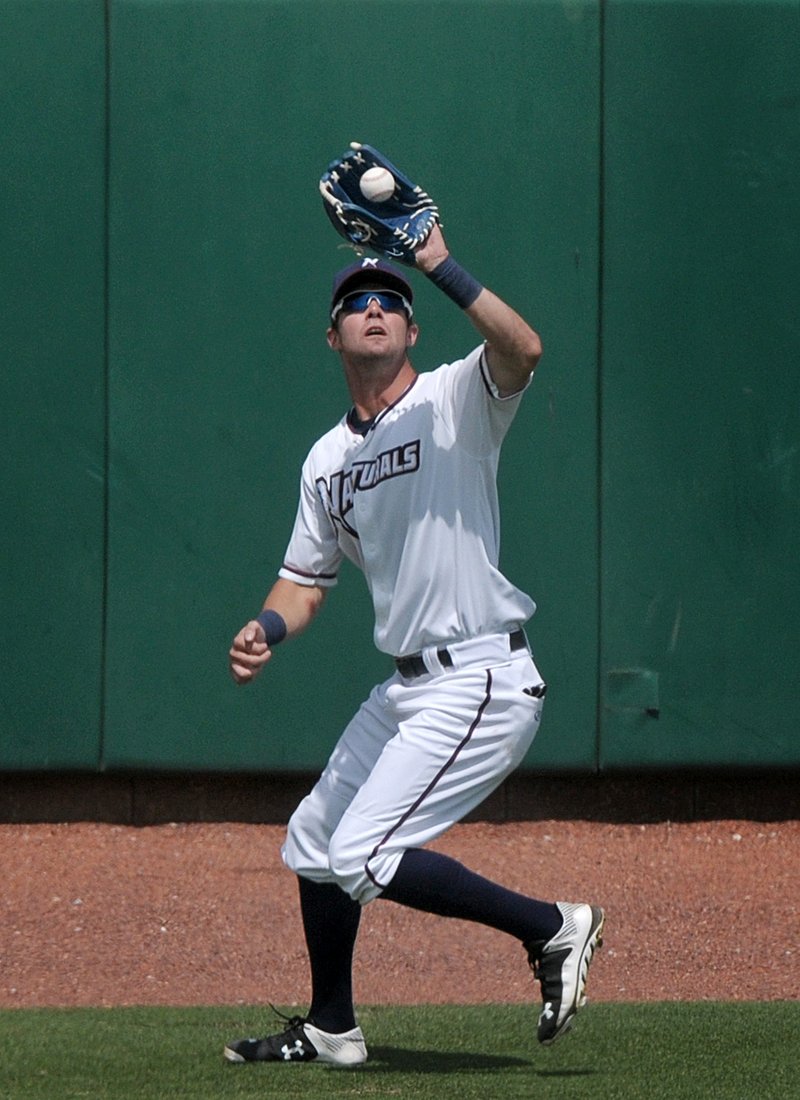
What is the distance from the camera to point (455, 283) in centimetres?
359

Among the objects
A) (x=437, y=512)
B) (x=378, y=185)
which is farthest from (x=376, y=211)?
(x=437, y=512)

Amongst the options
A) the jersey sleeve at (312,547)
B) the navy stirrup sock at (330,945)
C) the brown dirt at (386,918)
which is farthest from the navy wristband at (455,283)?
the brown dirt at (386,918)

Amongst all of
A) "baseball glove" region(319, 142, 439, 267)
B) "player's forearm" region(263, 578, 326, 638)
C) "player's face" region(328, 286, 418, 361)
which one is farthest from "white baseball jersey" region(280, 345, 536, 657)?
Answer: "baseball glove" region(319, 142, 439, 267)

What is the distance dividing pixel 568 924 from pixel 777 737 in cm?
288

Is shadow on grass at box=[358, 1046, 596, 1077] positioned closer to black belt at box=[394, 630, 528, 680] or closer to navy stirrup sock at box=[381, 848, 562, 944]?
navy stirrup sock at box=[381, 848, 562, 944]

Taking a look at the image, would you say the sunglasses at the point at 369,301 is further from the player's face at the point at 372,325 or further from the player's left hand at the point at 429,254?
the player's left hand at the point at 429,254

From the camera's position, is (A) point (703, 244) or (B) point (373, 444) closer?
(B) point (373, 444)

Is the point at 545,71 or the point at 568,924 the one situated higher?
the point at 545,71

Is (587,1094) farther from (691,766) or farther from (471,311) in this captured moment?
(691,766)

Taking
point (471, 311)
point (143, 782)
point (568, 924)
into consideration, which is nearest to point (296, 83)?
point (143, 782)

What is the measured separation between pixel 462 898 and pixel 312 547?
0.94 meters

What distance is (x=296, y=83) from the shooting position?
21.0 feet

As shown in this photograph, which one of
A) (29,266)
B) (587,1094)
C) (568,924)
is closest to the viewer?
(587,1094)

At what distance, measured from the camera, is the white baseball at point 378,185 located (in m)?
3.61
